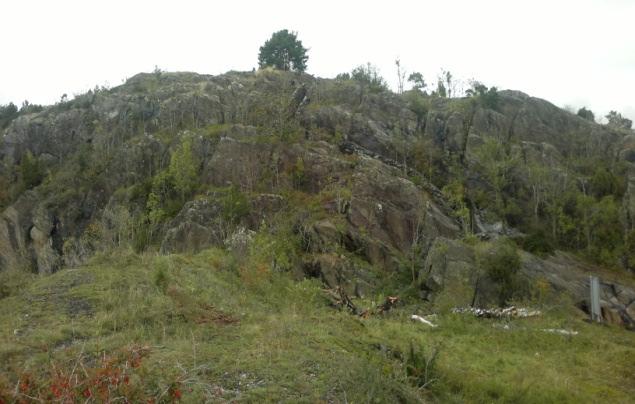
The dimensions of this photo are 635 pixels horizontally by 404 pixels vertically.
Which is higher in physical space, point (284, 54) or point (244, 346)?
point (284, 54)

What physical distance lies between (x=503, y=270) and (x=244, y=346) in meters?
18.1

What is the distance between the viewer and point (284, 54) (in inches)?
2579

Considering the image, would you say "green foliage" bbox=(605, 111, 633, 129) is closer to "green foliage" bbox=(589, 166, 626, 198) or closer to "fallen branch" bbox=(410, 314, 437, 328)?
"green foliage" bbox=(589, 166, 626, 198)

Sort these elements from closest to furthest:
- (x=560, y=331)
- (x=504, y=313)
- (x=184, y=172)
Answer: (x=560, y=331), (x=504, y=313), (x=184, y=172)

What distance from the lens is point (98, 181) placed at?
4469 centimetres

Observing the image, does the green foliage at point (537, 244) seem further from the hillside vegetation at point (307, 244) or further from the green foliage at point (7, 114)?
the green foliage at point (7, 114)

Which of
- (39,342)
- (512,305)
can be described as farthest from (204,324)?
(512,305)

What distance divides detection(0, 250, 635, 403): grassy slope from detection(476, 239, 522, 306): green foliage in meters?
6.53

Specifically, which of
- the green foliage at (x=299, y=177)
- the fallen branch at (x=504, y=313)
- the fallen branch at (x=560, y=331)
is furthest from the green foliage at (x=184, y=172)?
the fallen branch at (x=560, y=331)

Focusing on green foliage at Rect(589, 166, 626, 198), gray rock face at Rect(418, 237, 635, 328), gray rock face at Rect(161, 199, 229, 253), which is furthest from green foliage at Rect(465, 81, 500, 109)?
gray rock face at Rect(161, 199, 229, 253)

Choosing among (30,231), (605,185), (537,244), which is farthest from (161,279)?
(605,185)

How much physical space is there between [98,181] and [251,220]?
16.6 m

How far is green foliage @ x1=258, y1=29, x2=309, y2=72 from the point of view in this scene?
2564 inches

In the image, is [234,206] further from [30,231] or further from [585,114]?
[585,114]
